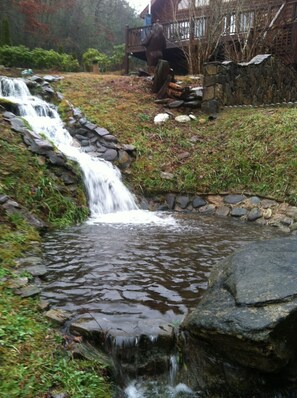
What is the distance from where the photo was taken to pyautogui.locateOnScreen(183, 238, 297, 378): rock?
248 centimetres

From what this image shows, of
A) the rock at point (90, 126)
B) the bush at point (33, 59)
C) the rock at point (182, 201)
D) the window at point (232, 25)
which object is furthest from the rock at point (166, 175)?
the bush at point (33, 59)

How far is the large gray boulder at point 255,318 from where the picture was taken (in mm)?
2480

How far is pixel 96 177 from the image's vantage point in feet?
25.7

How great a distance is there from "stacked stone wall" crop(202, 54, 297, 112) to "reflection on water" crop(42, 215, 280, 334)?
486 centimetres

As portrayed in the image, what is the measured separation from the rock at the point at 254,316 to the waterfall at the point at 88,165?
4.44m

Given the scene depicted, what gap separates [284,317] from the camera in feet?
8.16

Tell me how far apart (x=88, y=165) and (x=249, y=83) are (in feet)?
17.8

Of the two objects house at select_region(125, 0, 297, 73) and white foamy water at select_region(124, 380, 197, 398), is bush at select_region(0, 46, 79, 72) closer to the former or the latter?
house at select_region(125, 0, 297, 73)

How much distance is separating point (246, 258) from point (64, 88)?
1019 centimetres

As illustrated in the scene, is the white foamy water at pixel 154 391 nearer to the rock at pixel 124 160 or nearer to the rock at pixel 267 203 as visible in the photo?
the rock at pixel 267 203

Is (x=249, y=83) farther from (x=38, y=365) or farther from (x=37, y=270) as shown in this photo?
(x=38, y=365)

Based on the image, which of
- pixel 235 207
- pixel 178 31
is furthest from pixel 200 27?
pixel 235 207

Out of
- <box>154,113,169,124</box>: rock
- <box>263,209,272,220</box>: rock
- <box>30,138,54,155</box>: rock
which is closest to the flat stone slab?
<box>263,209,272,220</box>: rock

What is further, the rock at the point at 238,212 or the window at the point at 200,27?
the window at the point at 200,27
